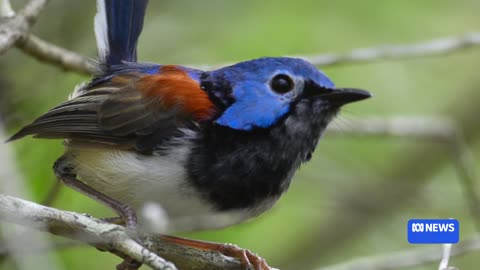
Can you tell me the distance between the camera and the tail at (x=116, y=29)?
5.15 meters

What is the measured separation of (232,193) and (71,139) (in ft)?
2.89

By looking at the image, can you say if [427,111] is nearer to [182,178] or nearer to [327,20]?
[327,20]

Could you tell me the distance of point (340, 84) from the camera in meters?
7.44

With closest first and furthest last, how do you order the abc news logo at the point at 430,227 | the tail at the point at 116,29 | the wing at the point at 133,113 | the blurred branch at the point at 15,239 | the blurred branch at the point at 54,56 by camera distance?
the blurred branch at the point at 15,239, the wing at the point at 133,113, the abc news logo at the point at 430,227, the blurred branch at the point at 54,56, the tail at the point at 116,29

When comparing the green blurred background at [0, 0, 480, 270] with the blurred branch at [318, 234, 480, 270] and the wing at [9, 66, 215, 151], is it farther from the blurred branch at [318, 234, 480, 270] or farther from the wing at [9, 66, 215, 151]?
the blurred branch at [318, 234, 480, 270]

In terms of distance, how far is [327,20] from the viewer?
7.63 meters

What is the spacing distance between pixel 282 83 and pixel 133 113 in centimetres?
73

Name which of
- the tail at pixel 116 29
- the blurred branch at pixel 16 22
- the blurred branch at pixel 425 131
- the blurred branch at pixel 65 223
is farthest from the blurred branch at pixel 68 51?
the blurred branch at pixel 65 223

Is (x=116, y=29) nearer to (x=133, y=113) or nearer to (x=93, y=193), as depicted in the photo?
(x=133, y=113)

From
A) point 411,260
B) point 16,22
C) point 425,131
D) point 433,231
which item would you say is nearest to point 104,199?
point 16,22

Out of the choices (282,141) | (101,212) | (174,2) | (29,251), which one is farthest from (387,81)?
(29,251)

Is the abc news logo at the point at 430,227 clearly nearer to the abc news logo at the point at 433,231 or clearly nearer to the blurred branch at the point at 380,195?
the abc news logo at the point at 433,231

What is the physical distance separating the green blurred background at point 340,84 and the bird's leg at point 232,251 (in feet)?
4.39

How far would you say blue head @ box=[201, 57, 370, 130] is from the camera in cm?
424
